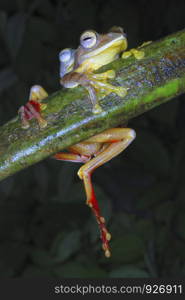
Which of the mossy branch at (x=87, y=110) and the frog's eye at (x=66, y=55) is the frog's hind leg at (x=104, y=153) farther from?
the frog's eye at (x=66, y=55)

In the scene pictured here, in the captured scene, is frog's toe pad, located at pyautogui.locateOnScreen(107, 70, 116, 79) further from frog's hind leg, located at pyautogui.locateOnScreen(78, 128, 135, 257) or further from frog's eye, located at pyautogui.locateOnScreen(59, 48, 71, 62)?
frog's eye, located at pyautogui.locateOnScreen(59, 48, 71, 62)

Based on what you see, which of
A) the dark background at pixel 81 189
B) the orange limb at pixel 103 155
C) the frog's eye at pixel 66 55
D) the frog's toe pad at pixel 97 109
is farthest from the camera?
the dark background at pixel 81 189

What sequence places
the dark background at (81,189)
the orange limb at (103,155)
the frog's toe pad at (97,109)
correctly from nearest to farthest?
the frog's toe pad at (97,109) < the orange limb at (103,155) < the dark background at (81,189)

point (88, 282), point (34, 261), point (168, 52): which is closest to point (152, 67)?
point (168, 52)

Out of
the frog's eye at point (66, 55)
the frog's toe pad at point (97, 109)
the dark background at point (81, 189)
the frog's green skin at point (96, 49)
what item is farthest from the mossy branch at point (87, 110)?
the dark background at point (81, 189)

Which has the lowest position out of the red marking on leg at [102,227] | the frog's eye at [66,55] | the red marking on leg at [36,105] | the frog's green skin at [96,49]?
the red marking on leg at [102,227]

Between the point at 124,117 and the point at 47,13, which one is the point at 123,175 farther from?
the point at 124,117
